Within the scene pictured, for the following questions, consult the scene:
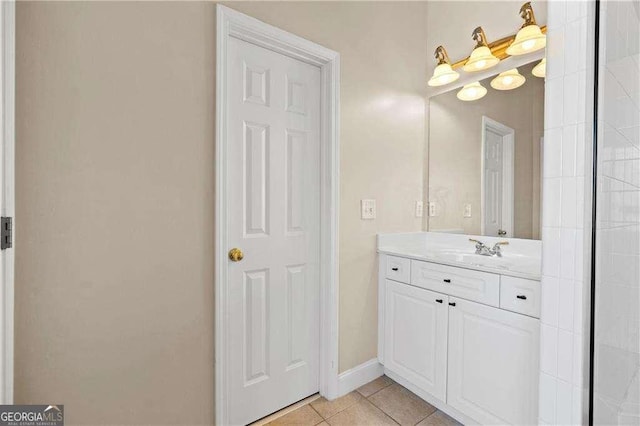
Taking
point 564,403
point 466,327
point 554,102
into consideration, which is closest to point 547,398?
point 564,403

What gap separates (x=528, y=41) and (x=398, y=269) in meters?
1.52

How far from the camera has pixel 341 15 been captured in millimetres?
1888

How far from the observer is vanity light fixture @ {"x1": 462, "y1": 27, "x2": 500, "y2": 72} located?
1.99 metres

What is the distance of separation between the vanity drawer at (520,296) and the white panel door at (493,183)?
671 mm

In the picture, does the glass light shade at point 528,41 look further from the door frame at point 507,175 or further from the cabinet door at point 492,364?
the cabinet door at point 492,364

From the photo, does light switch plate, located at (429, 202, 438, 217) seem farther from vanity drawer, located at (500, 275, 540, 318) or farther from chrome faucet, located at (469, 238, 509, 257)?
vanity drawer, located at (500, 275, 540, 318)

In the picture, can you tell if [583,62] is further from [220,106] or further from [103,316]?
[103,316]

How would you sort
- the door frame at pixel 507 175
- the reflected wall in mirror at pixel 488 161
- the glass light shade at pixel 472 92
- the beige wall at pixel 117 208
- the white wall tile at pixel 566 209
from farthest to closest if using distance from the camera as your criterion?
the glass light shade at pixel 472 92 < the door frame at pixel 507 175 < the reflected wall in mirror at pixel 488 161 < the beige wall at pixel 117 208 < the white wall tile at pixel 566 209

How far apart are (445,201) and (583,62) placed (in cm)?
142

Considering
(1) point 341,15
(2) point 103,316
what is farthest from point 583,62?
(2) point 103,316

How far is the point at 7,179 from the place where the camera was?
37.6 inches

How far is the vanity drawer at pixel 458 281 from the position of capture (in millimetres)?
1490

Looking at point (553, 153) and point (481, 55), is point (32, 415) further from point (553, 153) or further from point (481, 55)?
point (481, 55)

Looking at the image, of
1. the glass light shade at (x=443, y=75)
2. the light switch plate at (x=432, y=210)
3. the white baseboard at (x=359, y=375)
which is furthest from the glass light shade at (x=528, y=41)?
the white baseboard at (x=359, y=375)
